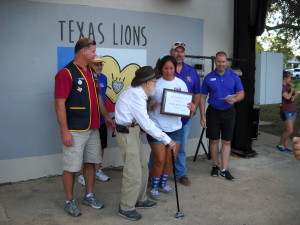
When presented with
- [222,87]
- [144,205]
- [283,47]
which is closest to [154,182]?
[144,205]

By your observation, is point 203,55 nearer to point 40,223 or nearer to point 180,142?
point 180,142

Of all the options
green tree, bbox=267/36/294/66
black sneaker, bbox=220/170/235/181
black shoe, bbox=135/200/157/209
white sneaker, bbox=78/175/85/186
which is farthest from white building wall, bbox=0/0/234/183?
green tree, bbox=267/36/294/66

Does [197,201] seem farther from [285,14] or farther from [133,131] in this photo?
[285,14]

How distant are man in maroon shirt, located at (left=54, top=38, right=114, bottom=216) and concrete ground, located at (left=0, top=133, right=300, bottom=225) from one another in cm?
39

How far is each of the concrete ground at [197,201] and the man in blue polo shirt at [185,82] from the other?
0.19 metres

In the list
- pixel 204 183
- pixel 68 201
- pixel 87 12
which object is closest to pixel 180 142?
pixel 204 183

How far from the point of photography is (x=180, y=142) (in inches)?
175

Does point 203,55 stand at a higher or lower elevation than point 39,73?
higher

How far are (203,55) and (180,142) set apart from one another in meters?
2.29

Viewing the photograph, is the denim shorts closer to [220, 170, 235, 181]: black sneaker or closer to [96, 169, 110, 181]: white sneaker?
[96, 169, 110, 181]: white sneaker

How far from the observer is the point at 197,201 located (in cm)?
420

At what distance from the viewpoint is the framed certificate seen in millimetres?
4035

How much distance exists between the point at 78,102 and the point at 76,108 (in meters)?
0.07

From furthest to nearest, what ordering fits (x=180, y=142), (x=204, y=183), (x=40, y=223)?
1. (x=204, y=183)
2. (x=180, y=142)
3. (x=40, y=223)
